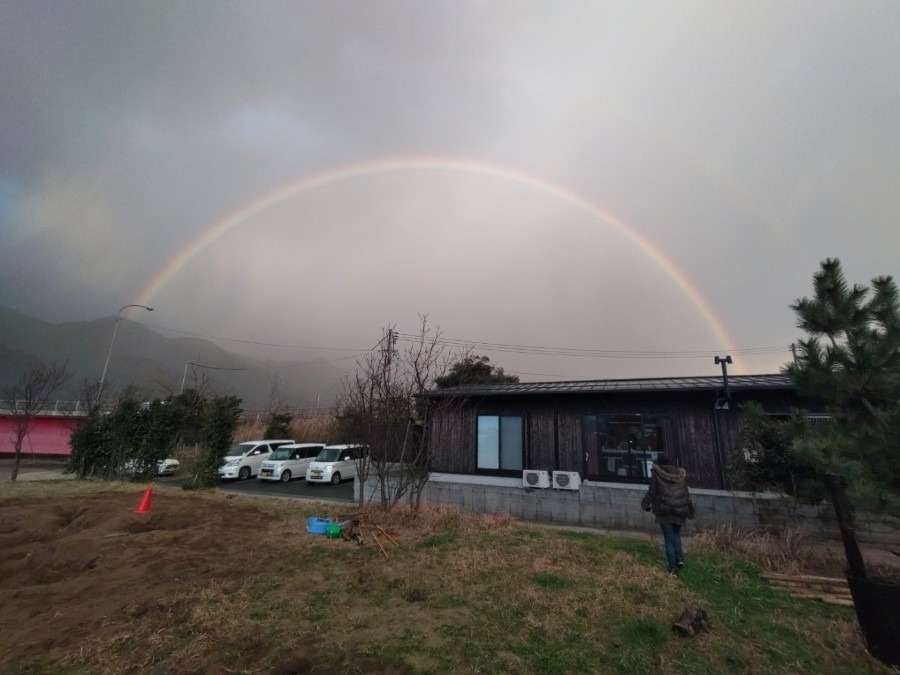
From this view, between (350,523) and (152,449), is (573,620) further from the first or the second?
(152,449)

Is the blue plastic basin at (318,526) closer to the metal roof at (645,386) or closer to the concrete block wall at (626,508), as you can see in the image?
the concrete block wall at (626,508)

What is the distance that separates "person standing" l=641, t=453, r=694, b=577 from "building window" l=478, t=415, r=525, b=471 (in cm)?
705

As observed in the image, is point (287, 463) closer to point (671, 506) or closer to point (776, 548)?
point (671, 506)

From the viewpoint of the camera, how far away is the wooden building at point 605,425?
1068 cm

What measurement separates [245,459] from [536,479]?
13882 mm

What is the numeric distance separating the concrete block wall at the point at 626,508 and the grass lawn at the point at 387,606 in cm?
117

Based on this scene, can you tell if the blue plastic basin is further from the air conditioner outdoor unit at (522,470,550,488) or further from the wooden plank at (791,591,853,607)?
the wooden plank at (791,591,853,607)

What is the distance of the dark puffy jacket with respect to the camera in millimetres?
5809

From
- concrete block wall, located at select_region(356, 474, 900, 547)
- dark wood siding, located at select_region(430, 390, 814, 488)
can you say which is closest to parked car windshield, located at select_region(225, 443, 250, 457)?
dark wood siding, located at select_region(430, 390, 814, 488)

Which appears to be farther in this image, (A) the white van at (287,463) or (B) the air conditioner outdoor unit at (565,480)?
(A) the white van at (287,463)

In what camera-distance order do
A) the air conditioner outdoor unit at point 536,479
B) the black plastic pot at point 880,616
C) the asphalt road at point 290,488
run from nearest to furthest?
the black plastic pot at point 880,616 < the air conditioner outdoor unit at point 536,479 < the asphalt road at point 290,488

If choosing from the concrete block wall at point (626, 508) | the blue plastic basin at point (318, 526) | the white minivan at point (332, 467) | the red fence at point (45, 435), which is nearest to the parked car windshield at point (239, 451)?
the white minivan at point (332, 467)

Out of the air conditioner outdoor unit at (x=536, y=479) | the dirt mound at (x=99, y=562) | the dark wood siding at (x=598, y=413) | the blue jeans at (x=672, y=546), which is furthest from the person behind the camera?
the dark wood siding at (x=598, y=413)

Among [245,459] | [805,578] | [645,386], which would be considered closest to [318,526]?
[805,578]
